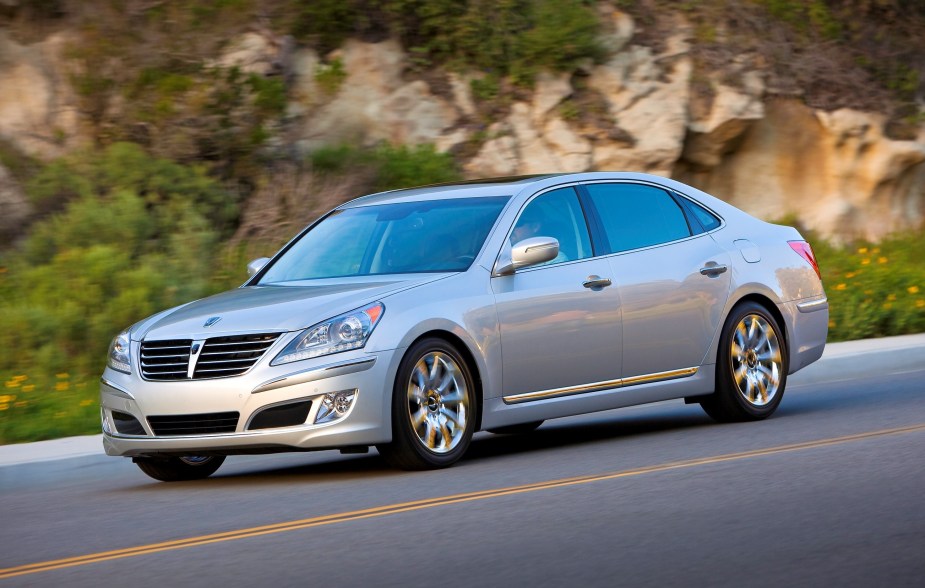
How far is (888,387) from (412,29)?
10.3 m

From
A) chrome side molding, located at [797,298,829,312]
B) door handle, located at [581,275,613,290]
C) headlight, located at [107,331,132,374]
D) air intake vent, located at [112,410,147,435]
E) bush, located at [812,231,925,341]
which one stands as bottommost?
bush, located at [812,231,925,341]

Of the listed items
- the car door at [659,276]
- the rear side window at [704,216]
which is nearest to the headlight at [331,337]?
the car door at [659,276]

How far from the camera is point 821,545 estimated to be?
6.01m

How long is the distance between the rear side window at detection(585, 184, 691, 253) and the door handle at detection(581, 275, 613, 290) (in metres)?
0.33

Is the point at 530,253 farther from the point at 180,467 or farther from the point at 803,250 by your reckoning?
the point at 803,250

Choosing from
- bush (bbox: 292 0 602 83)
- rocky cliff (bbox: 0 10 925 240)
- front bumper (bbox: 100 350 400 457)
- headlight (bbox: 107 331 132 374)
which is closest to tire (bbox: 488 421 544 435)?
front bumper (bbox: 100 350 400 457)

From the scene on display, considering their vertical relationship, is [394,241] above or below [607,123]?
above

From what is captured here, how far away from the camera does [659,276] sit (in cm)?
992

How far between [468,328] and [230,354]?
1.37m

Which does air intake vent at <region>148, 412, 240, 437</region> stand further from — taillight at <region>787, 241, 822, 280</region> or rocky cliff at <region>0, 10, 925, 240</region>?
rocky cliff at <region>0, 10, 925, 240</region>

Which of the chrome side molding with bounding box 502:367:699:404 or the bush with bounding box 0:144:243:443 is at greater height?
the chrome side molding with bounding box 502:367:699:404

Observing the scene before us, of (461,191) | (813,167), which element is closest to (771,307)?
(461,191)

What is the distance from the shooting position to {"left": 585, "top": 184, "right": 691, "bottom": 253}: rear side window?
9961 millimetres

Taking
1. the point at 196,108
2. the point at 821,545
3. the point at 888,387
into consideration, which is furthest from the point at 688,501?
the point at 196,108
